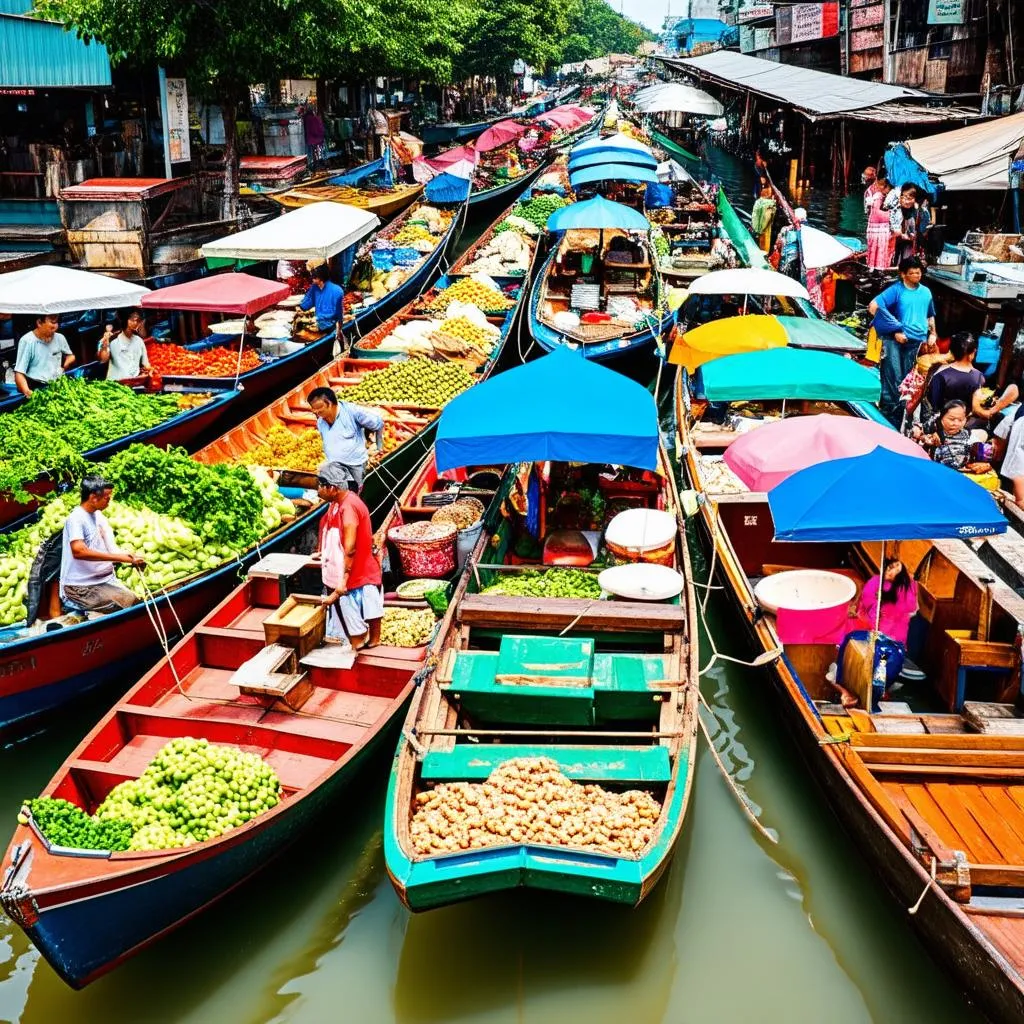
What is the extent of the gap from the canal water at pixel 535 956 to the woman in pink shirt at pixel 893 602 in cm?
140

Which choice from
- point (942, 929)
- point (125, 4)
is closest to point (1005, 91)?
point (125, 4)

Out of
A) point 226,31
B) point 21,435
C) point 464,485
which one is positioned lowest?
point 464,485

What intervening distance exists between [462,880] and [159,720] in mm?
2732

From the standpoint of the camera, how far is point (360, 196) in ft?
73.0

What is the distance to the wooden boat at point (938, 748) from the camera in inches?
Result: 190

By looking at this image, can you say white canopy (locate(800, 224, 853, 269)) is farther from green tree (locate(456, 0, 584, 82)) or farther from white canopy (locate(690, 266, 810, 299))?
green tree (locate(456, 0, 584, 82))

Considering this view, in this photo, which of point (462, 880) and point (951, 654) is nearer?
point (462, 880)

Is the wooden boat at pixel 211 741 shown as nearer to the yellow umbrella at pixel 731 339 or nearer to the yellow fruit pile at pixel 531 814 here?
the yellow fruit pile at pixel 531 814

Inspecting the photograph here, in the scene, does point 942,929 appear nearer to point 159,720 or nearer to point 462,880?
point 462,880

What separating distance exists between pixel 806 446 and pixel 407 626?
3389 mm

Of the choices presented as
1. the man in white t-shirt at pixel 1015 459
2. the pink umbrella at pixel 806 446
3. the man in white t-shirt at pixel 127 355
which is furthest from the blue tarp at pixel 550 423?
the man in white t-shirt at pixel 127 355

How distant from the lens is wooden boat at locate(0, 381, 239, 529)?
9.88 meters

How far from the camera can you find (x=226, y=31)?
17.1 meters

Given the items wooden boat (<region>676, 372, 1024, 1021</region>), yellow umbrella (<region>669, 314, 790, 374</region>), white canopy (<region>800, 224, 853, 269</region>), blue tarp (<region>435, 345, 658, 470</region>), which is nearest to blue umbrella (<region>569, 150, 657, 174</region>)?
white canopy (<region>800, 224, 853, 269</region>)
